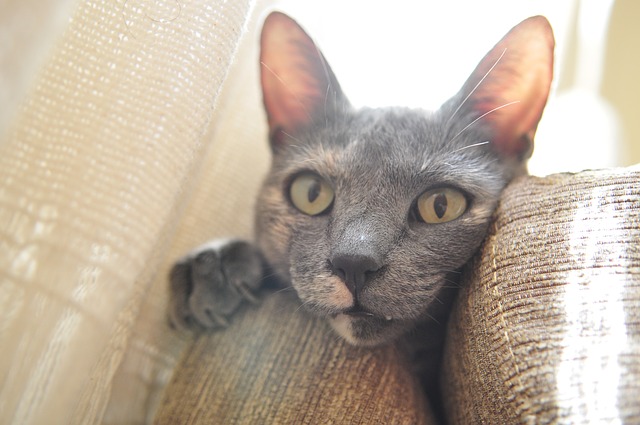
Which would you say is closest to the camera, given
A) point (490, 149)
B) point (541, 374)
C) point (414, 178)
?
point (541, 374)

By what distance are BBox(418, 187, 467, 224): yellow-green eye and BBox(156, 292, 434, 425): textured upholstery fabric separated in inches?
9.4

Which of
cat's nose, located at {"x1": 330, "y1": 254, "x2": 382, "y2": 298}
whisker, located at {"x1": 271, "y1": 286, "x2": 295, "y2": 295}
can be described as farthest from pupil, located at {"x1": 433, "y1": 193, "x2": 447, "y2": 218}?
whisker, located at {"x1": 271, "y1": 286, "x2": 295, "y2": 295}

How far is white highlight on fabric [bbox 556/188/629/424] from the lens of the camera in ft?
1.88

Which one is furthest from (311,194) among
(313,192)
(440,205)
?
(440,205)

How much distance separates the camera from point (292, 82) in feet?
3.58

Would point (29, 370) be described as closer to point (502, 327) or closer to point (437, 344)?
point (502, 327)

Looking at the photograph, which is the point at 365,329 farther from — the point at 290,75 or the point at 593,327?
the point at 290,75

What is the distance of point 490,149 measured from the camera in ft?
3.31

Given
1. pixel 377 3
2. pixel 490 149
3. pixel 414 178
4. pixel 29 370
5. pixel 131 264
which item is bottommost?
pixel 29 370

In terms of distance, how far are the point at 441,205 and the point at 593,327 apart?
34cm

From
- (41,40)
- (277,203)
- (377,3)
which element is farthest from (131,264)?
(377,3)

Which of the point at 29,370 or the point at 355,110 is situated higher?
the point at 355,110

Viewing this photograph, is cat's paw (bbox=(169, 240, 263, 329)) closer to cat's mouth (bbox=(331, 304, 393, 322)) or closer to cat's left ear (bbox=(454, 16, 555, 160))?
cat's mouth (bbox=(331, 304, 393, 322))

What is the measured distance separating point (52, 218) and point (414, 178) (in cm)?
56
